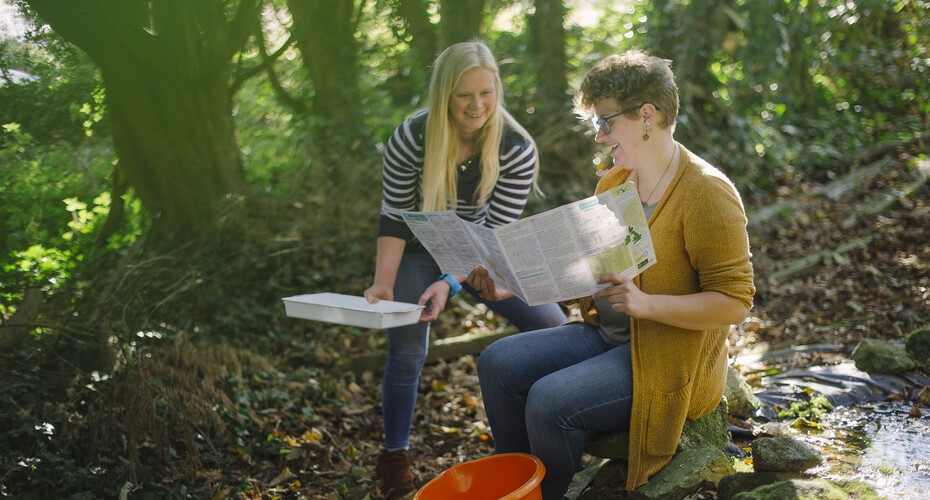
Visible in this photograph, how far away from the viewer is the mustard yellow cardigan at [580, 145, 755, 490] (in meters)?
1.99

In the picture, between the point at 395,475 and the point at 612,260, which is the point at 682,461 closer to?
the point at 612,260

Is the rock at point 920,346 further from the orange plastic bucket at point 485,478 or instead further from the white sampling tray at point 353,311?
the white sampling tray at point 353,311

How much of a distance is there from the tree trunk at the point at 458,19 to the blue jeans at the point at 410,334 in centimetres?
467

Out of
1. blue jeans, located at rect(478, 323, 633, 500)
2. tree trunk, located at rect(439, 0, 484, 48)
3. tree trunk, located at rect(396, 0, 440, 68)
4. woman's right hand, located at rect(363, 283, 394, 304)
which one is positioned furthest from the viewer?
tree trunk, located at rect(439, 0, 484, 48)

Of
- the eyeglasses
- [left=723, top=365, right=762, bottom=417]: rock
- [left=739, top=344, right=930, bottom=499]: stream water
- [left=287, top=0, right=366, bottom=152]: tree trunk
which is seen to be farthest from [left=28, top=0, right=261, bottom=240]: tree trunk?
[left=739, top=344, right=930, bottom=499]: stream water

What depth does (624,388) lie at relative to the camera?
212 cm

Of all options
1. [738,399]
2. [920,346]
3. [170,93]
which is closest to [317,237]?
[170,93]

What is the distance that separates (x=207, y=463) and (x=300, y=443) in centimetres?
51

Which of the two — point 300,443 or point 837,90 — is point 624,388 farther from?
point 837,90

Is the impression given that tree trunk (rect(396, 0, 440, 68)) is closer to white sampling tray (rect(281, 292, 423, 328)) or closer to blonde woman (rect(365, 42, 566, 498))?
blonde woman (rect(365, 42, 566, 498))

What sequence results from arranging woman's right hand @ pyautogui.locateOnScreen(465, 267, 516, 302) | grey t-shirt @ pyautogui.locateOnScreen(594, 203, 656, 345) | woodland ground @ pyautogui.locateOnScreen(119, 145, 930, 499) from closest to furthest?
grey t-shirt @ pyautogui.locateOnScreen(594, 203, 656, 345), woman's right hand @ pyautogui.locateOnScreen(465, 267, 516, 302), woodland ground @ pyautogui.locateOnScreen(119, 145, 930, 499)

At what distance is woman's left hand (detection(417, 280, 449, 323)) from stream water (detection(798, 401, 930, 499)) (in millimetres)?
1487

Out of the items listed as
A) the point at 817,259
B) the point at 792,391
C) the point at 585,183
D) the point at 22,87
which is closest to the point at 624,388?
the point at 792,391

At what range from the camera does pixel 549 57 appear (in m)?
7.33
